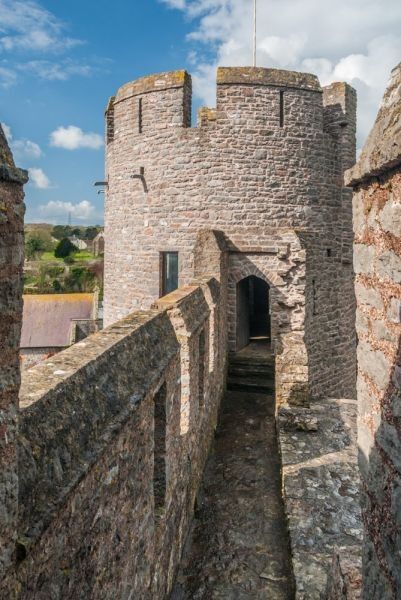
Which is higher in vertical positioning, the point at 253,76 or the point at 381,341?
the point at 253,76

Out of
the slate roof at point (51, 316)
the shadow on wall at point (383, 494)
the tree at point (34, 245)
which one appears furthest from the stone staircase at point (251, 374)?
the tree at point (34, 245)

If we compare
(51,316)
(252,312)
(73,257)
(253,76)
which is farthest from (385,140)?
(73,257)

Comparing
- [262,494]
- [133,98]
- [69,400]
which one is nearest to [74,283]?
[133,98]

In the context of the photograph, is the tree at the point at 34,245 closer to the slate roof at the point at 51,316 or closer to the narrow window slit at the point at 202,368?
the slate roof at the point at 51,316

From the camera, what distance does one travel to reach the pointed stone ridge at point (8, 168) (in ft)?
7.30

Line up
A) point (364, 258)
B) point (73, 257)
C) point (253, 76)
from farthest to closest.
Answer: point (73, 257)
point (253, 76)
point (364, 258)

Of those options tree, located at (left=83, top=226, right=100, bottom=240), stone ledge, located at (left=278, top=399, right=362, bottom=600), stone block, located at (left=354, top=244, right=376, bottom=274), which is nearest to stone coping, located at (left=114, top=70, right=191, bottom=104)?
stone ledge, located at (left=278, top=399, right=362, bottom=600)

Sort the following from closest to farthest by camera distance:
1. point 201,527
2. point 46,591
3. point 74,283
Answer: point 46,591 → point 201,527 → point 74,283

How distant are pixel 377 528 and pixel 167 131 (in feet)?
35.5

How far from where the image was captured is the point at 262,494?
7.68 meters

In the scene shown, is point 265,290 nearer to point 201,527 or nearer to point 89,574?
point 201,527

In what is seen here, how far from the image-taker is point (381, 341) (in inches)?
104

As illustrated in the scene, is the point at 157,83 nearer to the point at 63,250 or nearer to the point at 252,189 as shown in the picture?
the point at 252,189

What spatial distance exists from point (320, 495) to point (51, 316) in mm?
23172
